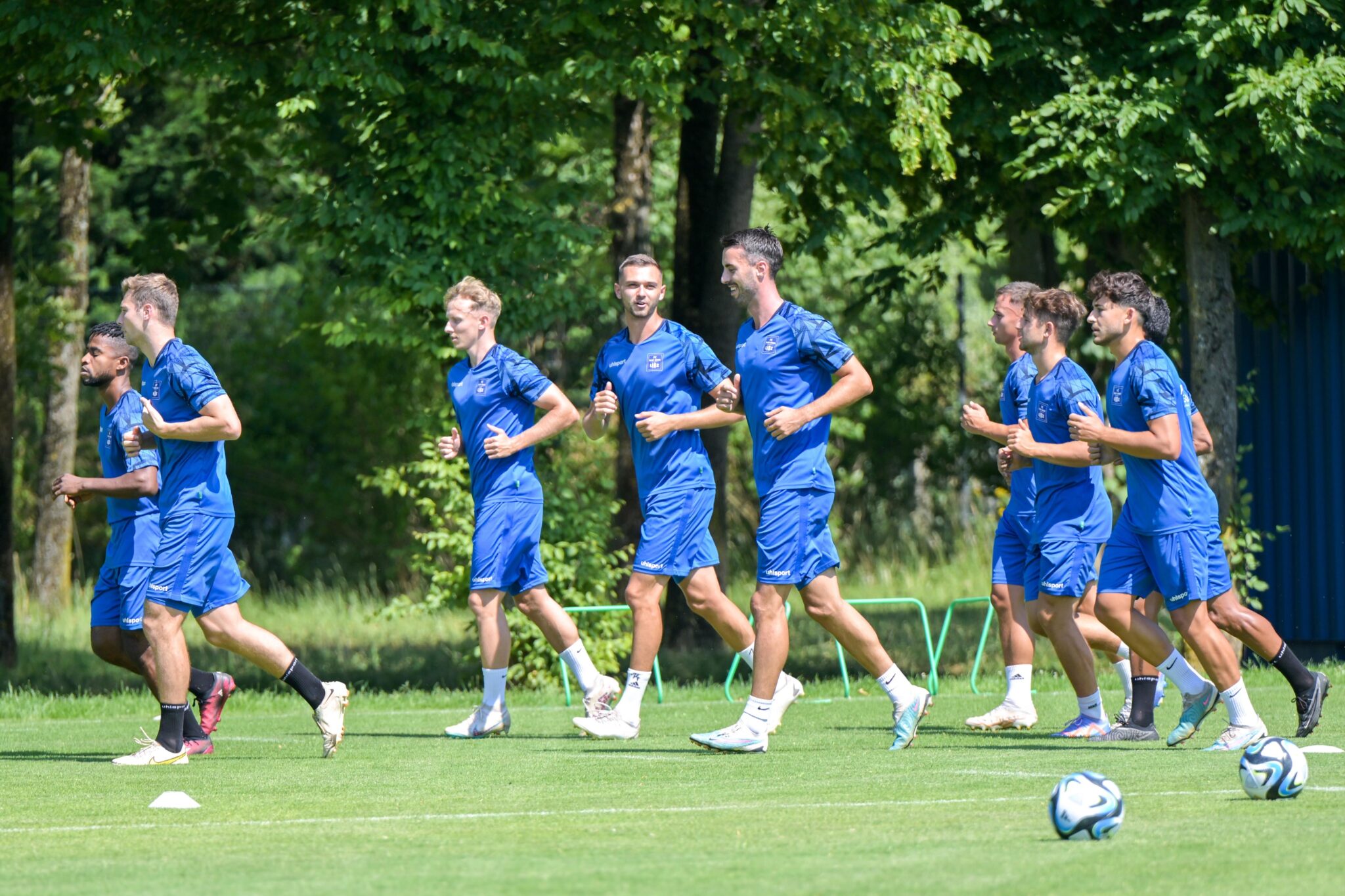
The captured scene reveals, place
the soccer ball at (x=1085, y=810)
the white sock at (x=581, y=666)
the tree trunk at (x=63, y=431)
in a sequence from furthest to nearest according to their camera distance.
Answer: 1. the tree trunk at (x=63, y=431)
2. the white sock at (x=581, y=666)
3. the soccer ball at (x=1085, y=810)

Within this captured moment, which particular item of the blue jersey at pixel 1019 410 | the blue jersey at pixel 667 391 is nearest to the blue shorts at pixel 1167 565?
the blue jersey at pixel 1019 410

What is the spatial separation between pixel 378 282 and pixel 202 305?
14.1 meters

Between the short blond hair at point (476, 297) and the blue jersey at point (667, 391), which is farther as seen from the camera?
the short blond hair at point (476, 297)

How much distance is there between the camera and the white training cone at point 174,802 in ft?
23.6

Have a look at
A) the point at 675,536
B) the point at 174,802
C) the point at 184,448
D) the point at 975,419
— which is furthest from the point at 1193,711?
the point at 184,448

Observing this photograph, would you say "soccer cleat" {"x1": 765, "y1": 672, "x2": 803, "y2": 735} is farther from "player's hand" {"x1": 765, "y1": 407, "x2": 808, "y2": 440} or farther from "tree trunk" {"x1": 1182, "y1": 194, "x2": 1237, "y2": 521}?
"tree trunk" {"x1": 1182, "y1": 194, "x2": 1237, "y2": 521}

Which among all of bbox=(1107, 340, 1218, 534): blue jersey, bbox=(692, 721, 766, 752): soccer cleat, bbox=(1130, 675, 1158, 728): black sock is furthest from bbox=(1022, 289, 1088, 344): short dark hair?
bbox=(692, 721, 766, 752): soccer cleat

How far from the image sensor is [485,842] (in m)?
6.11

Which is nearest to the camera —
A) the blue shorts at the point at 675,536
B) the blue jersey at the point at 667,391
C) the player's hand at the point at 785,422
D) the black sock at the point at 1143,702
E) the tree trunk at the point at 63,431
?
the player's hand at the point at 785,422

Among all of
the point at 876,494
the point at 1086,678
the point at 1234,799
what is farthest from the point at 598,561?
the point at 876,494

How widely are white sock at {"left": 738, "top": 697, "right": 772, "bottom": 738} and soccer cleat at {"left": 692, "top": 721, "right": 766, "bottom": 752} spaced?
0.6 inches

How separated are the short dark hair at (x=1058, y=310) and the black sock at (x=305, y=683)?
3.99 m

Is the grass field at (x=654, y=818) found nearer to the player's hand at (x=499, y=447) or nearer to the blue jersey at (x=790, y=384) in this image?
the blue jersey at (x=790, y=384)

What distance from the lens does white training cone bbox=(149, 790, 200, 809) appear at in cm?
721
